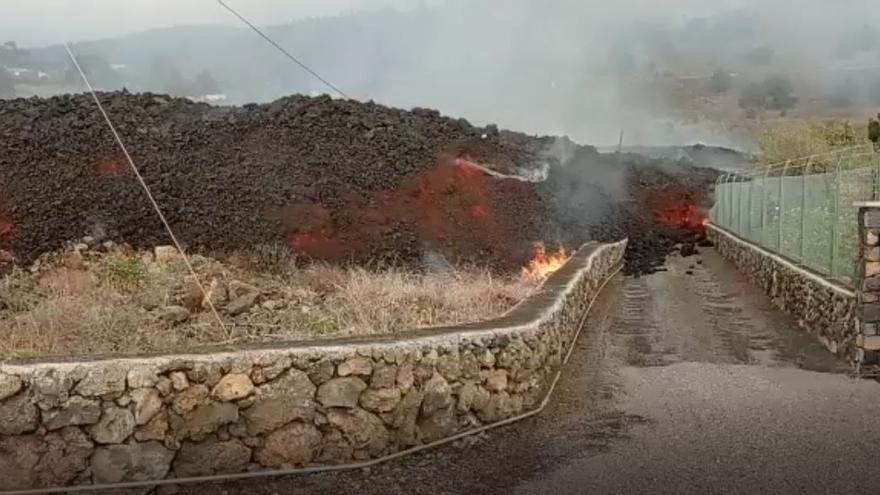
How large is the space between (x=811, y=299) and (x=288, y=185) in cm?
1392

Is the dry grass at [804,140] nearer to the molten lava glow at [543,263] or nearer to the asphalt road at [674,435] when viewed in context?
the molten lava glow at [543,263]

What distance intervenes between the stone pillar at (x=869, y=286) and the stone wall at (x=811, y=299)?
0.16m

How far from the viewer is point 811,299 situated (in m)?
13.4

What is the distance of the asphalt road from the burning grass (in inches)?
54.7

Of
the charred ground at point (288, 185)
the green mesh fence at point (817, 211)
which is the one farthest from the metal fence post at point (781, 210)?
the charred ground at point (288, 185)

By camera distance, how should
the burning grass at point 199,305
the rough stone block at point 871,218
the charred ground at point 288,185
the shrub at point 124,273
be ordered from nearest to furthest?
the burning grass at point 199,305, the rough stone block at point 871,218, the shrub at point 124,273, the charred ground at point 288,185

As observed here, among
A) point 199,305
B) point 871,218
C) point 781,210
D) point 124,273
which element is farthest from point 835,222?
point 124,273

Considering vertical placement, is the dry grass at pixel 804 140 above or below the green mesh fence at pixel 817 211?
above

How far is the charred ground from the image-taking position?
72.8 feet

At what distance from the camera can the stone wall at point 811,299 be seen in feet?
37.1

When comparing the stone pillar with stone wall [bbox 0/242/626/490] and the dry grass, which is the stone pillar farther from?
the dry grass

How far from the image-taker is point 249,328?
11.4 metres

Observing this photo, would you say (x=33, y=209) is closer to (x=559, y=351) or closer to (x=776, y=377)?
(x=559, y=351)

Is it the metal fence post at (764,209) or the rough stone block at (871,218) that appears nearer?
the rough stone block at (871,218)
